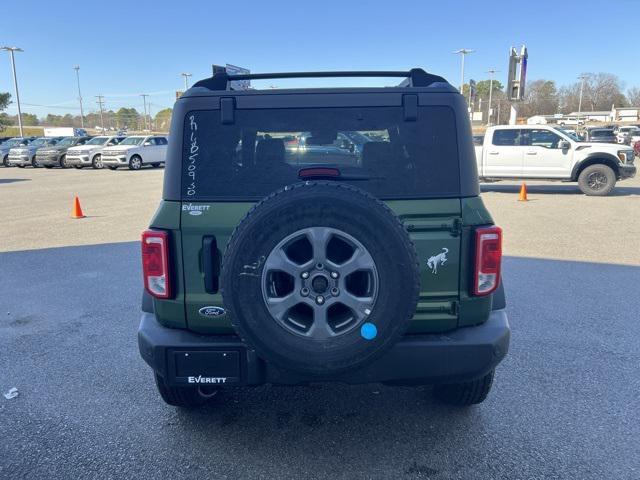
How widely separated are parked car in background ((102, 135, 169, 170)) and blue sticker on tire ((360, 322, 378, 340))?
2552 cm

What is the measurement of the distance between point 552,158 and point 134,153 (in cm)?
1954

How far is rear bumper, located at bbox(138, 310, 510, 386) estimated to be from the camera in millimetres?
2654

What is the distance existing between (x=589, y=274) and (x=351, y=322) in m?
5.41

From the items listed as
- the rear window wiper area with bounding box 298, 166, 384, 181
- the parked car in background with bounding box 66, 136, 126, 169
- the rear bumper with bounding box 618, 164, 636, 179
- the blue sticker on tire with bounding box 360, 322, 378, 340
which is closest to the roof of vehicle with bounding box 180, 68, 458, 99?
the rear window wiper area with bounding box 298, 166, 384, 181

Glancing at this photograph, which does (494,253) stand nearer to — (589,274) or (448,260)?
(448,260)

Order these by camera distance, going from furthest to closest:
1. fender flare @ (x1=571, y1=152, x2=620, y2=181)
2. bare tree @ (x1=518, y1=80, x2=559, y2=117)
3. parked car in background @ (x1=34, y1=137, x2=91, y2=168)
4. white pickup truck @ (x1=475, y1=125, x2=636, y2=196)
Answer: bare tree @ (x1=518, y1=80, x2=559, y2=117), parked car in background @ (x1=34, y1=137, x2=91, y2=168), white pickup truck @ (x1=475, y1=125, x2=636, y2=196), fender flare @ (x1=571, y1=152, x2=620, y2=181)

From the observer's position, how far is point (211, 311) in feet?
8.99

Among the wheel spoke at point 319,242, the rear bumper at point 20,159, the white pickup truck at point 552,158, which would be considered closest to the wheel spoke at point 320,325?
the wheel spoke at point 319,242

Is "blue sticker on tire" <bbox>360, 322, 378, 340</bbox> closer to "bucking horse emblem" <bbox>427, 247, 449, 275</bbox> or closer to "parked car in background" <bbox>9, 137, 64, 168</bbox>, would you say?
"bucking horse emblem" <bbox>427, 247, 449, 275</bbox>

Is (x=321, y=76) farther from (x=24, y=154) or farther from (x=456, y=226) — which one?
(x=24, y=154)

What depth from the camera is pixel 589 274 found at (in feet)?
21.9

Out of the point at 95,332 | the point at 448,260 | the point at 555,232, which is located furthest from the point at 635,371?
the point at 555,232

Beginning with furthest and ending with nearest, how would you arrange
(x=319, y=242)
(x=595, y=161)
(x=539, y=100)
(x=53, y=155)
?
1. (x=539, y=100)
2. (x=53, y=155)
3. (x=595, y=161)
4. (x=319, y=242)

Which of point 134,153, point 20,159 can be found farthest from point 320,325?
point 20,159
